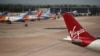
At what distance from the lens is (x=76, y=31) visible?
22312mm

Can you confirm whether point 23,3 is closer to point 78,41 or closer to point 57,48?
point 57,48

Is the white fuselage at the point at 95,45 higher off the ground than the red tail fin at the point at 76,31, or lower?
lower

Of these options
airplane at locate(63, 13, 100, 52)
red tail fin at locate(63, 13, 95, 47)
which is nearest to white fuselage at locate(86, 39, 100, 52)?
airplane at locate(63, 13, 100, 52)

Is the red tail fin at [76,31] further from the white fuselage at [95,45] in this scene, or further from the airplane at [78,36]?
the white fuselage at [95,45]

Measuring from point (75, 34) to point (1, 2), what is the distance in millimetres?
158193

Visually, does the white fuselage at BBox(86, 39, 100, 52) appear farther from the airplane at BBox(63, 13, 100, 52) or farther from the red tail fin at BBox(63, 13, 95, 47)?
the red tail fin at BBox(63, 13, 95, 47)

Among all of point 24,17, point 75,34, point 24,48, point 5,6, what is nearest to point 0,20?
point 24,17

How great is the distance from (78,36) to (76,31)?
460mm

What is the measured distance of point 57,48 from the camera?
3359 centimetres

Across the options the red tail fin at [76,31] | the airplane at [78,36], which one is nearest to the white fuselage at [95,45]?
the airplane at [78,36]

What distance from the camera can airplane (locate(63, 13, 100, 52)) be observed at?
21.6m

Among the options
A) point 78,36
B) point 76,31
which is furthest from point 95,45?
point 76,31

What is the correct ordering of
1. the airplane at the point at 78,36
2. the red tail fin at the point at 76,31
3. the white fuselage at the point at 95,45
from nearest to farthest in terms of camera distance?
the white fuselage at the point at 95,45, the airplane at the point at 78,36, the red tail fin at the point at 76,31

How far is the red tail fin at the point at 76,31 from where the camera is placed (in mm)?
21922
